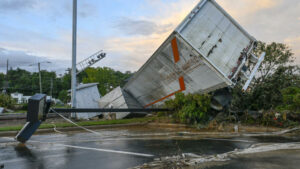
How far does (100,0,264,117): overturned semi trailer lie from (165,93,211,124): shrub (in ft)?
1.32

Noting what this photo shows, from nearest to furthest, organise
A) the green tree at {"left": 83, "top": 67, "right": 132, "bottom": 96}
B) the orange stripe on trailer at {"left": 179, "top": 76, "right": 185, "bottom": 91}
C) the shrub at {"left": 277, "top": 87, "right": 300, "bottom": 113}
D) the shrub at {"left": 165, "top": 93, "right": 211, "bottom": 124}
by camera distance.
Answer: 1. the shrub at {"left": 277, "top": 87, "right": 300, "bottom": 113}
2. the shrub at {"left": 165, "top": 93, "right": 211, "bottom": 124}
3. the orange stripe on trailer at {"left": 179, "top": 76, "right": 185, "bottom": 91}
4. the green tree at {"left": 83, "top": 67, "right": 132, "bottom": 96}

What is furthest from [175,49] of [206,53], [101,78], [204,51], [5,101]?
[101,78]

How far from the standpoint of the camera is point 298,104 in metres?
11.6

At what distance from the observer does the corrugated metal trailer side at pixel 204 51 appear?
36.8 ft

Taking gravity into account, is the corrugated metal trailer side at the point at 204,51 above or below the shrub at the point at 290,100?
above

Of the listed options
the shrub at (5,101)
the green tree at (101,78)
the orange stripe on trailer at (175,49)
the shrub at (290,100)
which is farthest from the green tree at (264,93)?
the green tree at (101,78)

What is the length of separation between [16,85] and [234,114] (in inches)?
3388

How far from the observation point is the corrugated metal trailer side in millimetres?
11219

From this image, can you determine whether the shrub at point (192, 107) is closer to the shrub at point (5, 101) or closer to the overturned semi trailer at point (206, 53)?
the overturned semi trailer at point (206, 53)

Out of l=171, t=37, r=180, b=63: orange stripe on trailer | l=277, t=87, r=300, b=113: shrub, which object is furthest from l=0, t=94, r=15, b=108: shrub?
l=277, t=87, r=300, b=113: shrub

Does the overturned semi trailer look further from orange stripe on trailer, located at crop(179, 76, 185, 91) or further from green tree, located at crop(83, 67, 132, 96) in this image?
green tree, located at crop(83, 67, 132, 96)

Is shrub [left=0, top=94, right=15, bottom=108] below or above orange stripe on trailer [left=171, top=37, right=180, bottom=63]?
below

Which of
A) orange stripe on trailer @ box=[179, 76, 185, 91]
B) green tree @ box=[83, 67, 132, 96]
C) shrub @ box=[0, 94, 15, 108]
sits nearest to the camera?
orange stripe on trailer @ box=[179, 76, 185, 91]

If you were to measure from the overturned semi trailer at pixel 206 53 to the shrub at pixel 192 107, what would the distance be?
0.40 metres
